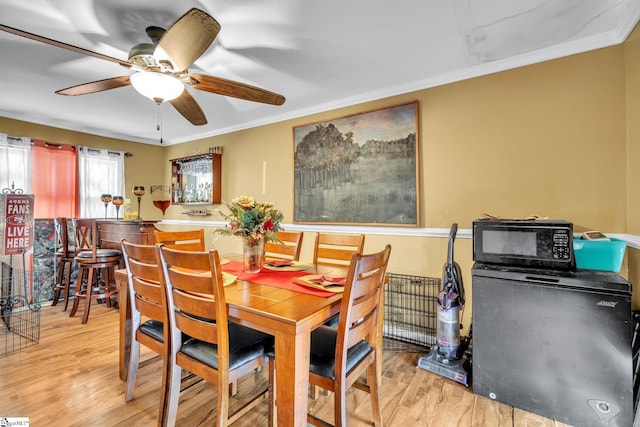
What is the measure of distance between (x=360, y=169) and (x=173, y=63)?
188cm

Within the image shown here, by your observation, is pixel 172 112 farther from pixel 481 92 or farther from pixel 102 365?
pixel 481 92

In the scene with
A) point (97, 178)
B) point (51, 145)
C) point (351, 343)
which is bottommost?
point (351, 343)

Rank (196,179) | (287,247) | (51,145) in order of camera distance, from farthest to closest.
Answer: (196,179)
(51,145)
(287,247)

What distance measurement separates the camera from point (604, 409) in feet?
5.17

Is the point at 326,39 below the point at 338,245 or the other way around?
the other way around

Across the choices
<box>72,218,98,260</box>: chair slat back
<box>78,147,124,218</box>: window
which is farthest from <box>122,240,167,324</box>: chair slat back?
<box>78,147,124,218</box>: window

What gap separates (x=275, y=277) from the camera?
71.9 inches

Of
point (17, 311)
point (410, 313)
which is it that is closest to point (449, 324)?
point (410, 313)

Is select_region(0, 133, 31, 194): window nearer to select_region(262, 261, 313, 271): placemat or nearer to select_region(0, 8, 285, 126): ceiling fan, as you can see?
select_region(0, 8, 285, 126): ceiling fan

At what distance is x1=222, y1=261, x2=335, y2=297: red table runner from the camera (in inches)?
60.2

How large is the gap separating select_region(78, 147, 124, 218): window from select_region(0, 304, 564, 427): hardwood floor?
2.20 m

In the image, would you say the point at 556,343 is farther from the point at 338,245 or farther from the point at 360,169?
the point at 360,169

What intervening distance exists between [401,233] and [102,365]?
2664 millimetres

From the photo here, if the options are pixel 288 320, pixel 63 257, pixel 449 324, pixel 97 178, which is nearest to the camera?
pixel 288 320
